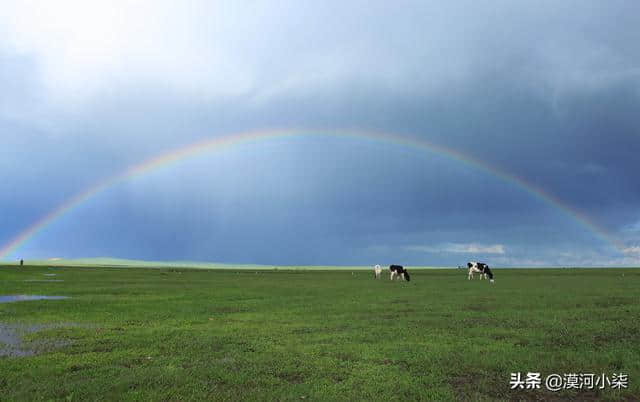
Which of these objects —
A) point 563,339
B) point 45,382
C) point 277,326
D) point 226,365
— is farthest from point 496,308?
point 45,382

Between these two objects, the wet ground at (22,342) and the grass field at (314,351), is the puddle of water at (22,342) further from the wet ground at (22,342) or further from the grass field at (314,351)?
the grass field at (314,351)

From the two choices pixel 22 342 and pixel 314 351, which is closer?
pixel 314 351

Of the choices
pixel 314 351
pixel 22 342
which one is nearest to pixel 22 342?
pixel 22 342

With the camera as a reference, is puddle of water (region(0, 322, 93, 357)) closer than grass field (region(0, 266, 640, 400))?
No

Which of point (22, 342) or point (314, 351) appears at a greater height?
point (314, 351)

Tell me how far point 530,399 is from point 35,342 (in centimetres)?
1920

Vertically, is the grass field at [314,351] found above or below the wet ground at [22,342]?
above

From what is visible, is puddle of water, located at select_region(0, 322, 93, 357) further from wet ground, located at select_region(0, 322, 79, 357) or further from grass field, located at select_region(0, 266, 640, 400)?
grass field, located at select_region(0, 266, 640, 400)

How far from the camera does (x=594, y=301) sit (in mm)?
33688

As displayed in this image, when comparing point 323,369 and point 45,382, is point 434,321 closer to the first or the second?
point 323,369

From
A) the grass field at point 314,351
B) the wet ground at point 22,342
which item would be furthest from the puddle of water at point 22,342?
the grass field at point 314,351

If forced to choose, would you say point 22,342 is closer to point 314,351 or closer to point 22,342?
point 22,342

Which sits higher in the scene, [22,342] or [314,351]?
[314,351]

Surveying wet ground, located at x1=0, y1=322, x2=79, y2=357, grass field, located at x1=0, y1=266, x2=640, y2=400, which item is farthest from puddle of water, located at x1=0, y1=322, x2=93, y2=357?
grass field, located at x1=0, y1=266, x2=640, y2=400
